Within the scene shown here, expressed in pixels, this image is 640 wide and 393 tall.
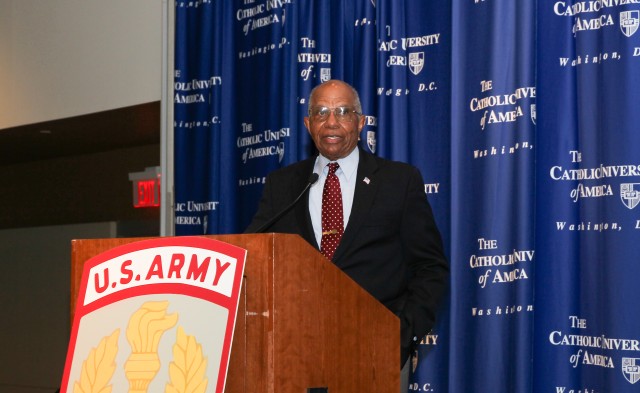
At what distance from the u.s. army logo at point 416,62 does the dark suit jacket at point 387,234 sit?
1470 millimetres

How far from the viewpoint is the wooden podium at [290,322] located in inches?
74.5

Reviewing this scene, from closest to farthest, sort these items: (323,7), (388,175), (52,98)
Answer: (388,175)
(323,7)
(52,98)

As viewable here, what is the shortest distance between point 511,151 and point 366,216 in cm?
126

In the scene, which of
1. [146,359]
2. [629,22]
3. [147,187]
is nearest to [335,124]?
[146,359]

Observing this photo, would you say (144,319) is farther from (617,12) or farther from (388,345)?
(617,12)

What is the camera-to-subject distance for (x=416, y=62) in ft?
14.3

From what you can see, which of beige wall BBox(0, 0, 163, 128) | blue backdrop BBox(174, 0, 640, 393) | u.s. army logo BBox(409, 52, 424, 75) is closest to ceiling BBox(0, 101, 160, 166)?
beige wall BBox(0, 0, 163, 128)

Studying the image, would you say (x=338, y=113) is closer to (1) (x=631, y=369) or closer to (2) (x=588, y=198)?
(2) (x=588, y=198)

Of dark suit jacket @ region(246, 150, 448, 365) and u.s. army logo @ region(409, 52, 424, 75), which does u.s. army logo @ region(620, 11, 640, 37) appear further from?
dark suit jacket @ region(246, 150, 448, 365)

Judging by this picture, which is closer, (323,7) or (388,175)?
(388,175)

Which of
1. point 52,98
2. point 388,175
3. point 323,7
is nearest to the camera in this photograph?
point 388,175

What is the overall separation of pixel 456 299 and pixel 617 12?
1.43 metres

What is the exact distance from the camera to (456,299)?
13.2 ft

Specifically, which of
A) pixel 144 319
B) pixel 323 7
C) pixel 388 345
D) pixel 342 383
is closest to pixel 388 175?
pixel 388 345
